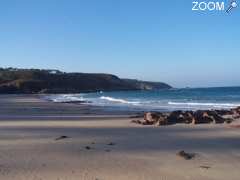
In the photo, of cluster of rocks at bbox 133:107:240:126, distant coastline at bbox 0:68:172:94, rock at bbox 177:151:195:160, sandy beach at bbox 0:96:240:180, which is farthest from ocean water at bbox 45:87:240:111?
distant coastline at bbox 0:68:172:94

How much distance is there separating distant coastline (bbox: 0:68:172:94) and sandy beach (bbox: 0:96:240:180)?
3879 inches

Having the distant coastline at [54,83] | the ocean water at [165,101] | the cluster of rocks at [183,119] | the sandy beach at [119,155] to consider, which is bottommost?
the sandy beach at [119,155]

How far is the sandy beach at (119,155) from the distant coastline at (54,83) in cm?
9852

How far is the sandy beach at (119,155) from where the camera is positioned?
27.1 feet

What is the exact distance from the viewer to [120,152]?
10.5 meters

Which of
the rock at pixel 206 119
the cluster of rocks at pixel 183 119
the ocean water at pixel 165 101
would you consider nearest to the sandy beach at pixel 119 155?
the cluster of rocks at pixel 183 119

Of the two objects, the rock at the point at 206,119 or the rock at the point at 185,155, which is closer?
the rock at the point at 185,155

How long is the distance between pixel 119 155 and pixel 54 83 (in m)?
122

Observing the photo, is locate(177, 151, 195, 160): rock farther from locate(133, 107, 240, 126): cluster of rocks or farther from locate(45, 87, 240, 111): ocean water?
locate(45, 87, 240, 111): ocean water

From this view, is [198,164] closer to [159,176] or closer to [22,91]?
[159,176]

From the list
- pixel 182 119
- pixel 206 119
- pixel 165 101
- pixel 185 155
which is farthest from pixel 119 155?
pixel 165 101

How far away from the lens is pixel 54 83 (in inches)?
5148

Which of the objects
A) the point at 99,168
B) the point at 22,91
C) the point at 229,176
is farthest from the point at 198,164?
the point at 22,91

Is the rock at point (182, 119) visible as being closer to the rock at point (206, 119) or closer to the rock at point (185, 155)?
the rock at point (206, 119)
